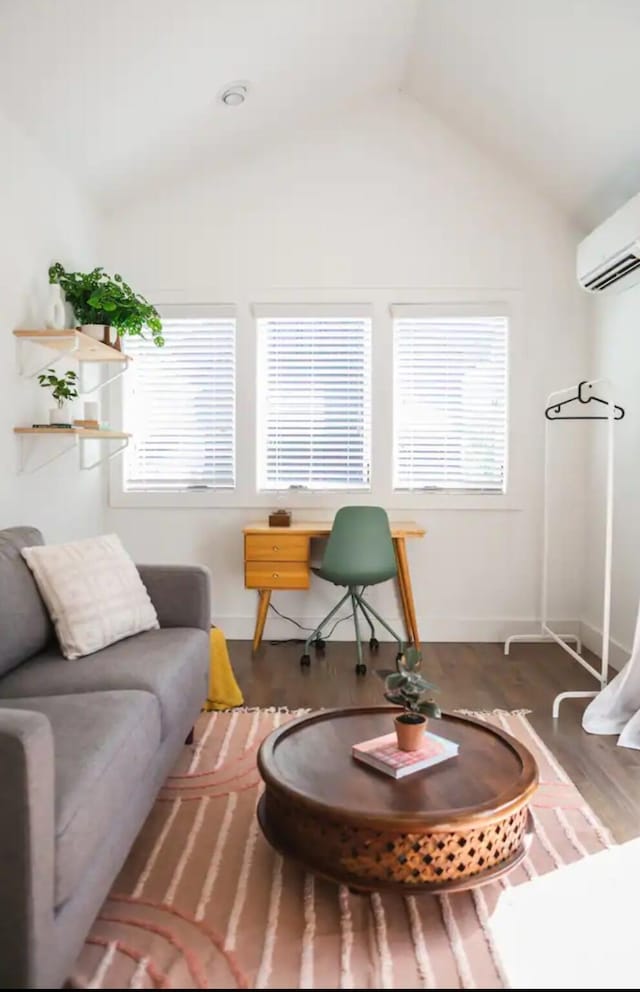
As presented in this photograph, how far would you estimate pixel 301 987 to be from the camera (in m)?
1.57

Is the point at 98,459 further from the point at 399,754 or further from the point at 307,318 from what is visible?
the point at 399,754

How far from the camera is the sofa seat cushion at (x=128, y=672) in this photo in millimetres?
2217

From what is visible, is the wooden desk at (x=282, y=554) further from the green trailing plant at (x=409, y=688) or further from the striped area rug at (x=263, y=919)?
the green trailing plant at (x=409, y=688)

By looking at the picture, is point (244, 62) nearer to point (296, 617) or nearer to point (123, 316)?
point (123, 316)

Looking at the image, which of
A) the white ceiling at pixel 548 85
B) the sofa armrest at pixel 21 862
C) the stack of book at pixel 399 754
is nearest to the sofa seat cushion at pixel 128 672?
the stack of book at pixel 399 754

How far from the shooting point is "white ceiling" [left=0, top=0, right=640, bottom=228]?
2912mm

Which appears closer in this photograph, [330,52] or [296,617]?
[330,52]

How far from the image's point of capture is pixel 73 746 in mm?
1725

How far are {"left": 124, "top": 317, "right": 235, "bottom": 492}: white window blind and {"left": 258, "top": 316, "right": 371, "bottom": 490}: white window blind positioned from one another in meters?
0.23

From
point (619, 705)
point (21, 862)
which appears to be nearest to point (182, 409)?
point (619, 705)

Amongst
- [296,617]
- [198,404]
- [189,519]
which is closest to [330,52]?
[198,404]

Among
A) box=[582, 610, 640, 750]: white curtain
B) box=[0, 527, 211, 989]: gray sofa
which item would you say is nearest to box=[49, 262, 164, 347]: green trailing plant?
box=[0, 527, 211, 989]: gray sofa

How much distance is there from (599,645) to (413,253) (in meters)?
2.60

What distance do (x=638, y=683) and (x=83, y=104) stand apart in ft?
11.7
